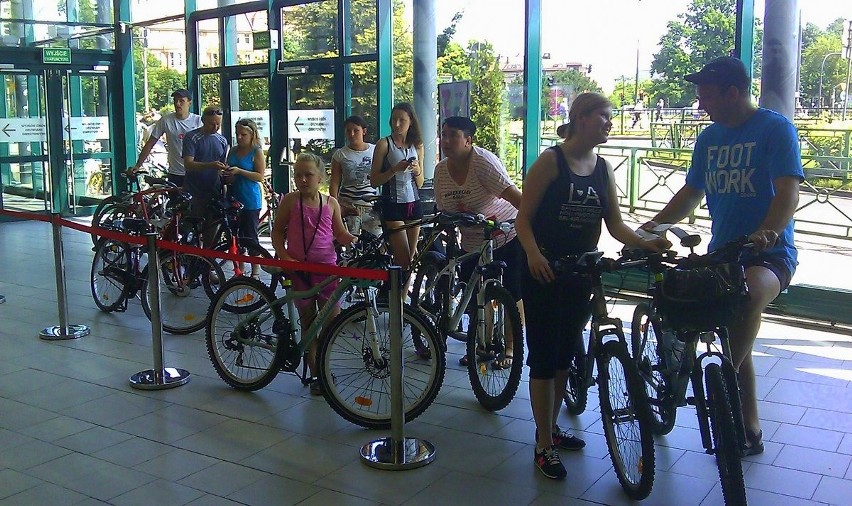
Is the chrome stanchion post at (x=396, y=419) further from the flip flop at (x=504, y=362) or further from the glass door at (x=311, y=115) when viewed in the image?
the glass door at (x=311, y=115)

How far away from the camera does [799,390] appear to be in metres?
5.25

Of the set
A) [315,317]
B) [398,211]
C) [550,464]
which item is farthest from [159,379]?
[550,464]

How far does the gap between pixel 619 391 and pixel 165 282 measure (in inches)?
173

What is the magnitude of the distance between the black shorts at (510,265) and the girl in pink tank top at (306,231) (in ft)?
2.35

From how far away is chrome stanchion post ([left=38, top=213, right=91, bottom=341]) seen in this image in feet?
21.5

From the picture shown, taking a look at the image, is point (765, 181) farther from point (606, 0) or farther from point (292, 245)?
point (606, 0)

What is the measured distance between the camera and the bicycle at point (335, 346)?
4629mm

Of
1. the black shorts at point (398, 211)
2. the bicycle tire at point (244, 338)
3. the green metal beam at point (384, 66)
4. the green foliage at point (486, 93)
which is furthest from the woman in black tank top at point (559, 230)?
the green metal beam at point (384, 66)

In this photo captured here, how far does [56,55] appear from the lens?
534 inches

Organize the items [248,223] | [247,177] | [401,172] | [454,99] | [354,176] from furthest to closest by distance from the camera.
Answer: [454,99]
[248,223]
[247,177]
[354,176]
[401,172]

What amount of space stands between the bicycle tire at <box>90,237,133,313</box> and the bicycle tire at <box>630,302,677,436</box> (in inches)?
178

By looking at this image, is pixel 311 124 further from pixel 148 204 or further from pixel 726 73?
pixel 726 73

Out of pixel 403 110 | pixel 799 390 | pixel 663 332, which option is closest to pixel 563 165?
pixel 663 332

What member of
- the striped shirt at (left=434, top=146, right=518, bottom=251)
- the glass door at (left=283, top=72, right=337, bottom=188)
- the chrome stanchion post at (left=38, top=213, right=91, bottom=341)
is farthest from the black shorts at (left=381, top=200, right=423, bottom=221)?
the glass door at (left=283, top=72, right=337, bottom=188)
